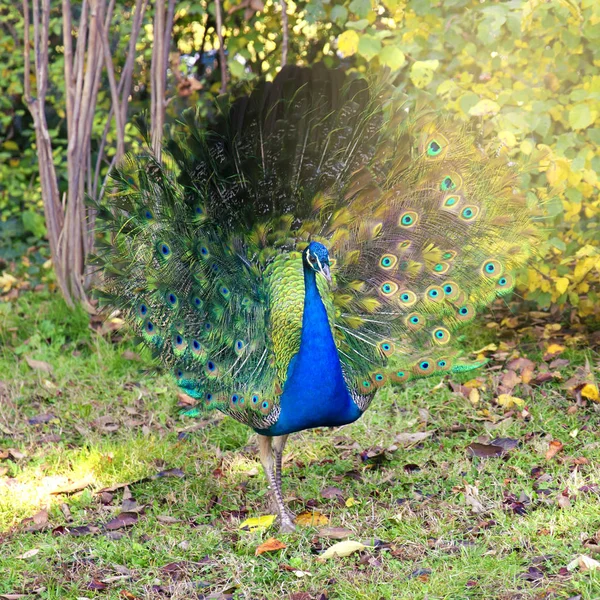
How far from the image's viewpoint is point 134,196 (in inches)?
155

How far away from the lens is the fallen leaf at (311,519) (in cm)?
374

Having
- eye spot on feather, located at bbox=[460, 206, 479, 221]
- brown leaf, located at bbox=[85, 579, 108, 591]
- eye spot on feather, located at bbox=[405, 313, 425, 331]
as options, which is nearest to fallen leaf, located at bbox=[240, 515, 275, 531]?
brown leaf, located at bbox=[85, 579, 108, 591]

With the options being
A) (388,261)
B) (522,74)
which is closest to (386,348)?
(388,261)

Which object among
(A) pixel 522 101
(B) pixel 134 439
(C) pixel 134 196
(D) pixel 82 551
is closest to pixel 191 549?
(D) pixel 82 551

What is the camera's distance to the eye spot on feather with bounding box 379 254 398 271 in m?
3.95

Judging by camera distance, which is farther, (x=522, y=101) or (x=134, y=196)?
(x=522, y=101)

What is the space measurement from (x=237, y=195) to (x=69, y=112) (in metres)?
2.89

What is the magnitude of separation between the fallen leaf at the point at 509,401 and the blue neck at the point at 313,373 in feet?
5.15

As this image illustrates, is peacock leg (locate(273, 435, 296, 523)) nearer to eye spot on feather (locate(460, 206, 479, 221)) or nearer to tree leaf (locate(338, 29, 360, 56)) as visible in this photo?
eye spot on feather (locate(460, 206, 479, 221))

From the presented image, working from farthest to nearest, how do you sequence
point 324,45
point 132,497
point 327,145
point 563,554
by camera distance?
point 324,45
point 132,497
point 327,145
point 563,554

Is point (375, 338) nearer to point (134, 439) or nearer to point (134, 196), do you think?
point (134, 196)

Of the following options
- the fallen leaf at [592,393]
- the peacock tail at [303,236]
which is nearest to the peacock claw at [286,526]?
the peacock tail at [303,236]

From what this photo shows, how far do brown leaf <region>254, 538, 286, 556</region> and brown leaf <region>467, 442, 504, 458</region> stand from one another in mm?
1232

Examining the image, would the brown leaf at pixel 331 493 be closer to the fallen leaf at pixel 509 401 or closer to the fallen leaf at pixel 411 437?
the fallen leaf at pixel 411 437
